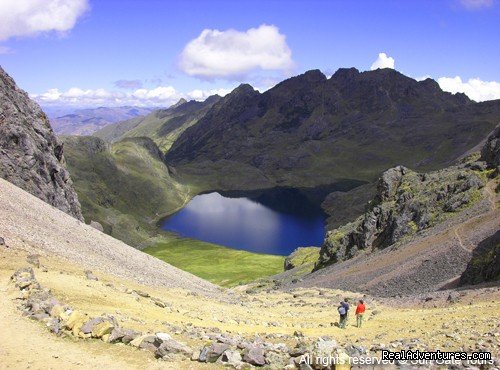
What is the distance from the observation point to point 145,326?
2616 cm

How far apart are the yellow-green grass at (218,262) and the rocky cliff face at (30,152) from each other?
4904 cm

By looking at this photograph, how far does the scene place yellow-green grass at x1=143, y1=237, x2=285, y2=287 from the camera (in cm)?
13332

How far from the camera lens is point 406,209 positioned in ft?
281

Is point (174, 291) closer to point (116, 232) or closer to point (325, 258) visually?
point (325, 258)

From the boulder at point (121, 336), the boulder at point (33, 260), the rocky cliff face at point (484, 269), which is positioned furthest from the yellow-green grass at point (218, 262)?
the boulder at point (121, 336)

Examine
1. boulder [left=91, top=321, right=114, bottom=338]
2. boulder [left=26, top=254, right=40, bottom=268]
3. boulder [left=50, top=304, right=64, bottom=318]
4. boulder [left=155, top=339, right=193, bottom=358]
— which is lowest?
boulder [left=155, top=339, right=193, bottom=358]

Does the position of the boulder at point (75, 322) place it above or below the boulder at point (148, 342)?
above

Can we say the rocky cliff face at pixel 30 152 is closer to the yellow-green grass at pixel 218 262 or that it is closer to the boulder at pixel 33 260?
the yellow-green grass at pixel 218 262

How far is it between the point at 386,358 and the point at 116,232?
187 meters

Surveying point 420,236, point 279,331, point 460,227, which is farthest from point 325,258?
point 279,331

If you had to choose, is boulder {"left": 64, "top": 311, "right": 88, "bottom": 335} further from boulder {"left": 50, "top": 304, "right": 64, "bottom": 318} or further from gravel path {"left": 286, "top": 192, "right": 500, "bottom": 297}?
gravel path {"left": 286, "top": 192, "right": 500, "bottom": 297}

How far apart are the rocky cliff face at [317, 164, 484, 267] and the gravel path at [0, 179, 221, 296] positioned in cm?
3983

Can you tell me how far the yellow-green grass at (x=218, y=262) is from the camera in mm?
133325

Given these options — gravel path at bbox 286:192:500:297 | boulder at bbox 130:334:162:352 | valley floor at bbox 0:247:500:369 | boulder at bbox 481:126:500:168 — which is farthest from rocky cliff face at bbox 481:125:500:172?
boulder at bbox 130:334:162:352
